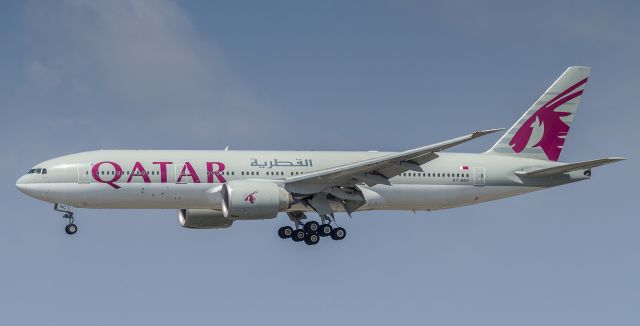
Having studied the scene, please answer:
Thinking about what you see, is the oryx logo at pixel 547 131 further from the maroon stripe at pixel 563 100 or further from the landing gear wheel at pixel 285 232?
the landing gear wheel at pixel 285 232

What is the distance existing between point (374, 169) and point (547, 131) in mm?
14517

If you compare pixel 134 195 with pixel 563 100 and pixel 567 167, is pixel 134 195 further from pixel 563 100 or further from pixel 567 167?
Result: pixel 563 100

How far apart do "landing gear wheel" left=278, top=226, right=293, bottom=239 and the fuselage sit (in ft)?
7.77

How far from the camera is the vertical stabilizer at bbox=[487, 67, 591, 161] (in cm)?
6594

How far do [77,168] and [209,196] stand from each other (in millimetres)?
6600

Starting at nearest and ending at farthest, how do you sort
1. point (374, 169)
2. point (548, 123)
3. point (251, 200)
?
point (251, 200) → point (374, 169) → point (548, 123)

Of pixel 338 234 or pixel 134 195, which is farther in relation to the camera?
pixel 338 234

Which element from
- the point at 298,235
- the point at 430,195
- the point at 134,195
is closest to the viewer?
the point at 134,195

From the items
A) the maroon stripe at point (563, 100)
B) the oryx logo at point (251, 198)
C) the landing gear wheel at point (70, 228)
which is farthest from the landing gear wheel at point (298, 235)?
the maroon stripe at point (563, 100)

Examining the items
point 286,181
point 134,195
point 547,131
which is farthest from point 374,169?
point 547,131

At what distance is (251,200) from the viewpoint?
55938 mm

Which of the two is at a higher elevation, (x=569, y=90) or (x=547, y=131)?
(x=569, y=90)

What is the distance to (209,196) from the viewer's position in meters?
57.9

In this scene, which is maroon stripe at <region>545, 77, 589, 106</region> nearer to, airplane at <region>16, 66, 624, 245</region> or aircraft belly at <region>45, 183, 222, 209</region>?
airplane at <region>16, 66, 624, 245</region>
